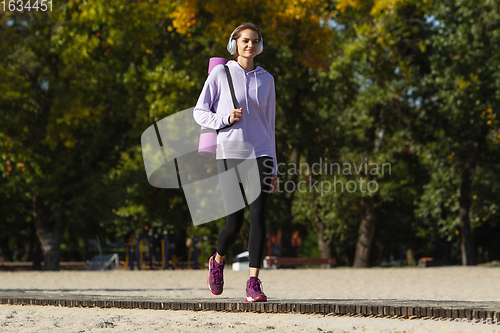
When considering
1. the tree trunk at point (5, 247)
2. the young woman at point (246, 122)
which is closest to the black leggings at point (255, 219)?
the young woman at point (246, 122)

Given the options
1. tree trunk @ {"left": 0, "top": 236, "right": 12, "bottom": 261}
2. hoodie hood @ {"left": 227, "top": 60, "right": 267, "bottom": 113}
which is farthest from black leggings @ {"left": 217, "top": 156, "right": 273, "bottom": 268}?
tree trunk @ {"left": 0, "top": 236, "right": 12, "bottom": 261}

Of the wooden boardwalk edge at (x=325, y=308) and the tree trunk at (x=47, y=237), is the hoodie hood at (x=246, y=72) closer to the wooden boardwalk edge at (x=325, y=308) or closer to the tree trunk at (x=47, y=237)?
the wooden boardwalk edge at (x=325, y=308)

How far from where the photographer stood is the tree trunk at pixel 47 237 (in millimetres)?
23406

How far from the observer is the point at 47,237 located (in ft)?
77.3

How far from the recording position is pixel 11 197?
25312 mm

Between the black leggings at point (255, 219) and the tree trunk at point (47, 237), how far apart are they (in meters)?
19.2

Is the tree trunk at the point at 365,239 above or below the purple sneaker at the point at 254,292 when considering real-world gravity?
above

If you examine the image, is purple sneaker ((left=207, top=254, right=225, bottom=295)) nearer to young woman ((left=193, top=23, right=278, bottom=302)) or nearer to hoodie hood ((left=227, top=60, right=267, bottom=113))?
young woman ((left=193, top=23, right=278, bottom=302))

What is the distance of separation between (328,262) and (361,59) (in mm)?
8243

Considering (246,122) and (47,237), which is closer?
(246,122)

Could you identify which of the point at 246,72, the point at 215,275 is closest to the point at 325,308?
the point at 215,275

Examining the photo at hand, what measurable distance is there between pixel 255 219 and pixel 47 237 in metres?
19.6

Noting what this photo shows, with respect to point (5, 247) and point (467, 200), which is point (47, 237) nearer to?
point (467, 200)

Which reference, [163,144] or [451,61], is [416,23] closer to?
[451,61]
